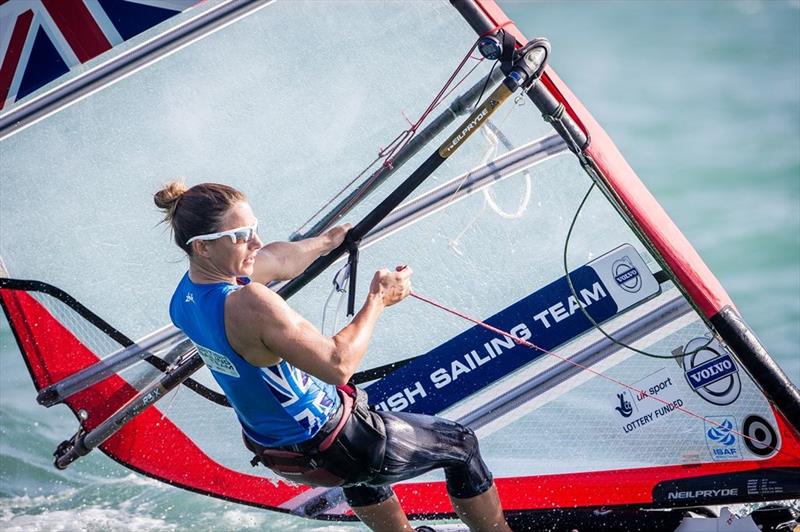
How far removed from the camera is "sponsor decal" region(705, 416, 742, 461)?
346 cm

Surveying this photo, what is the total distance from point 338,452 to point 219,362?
413 millimetres

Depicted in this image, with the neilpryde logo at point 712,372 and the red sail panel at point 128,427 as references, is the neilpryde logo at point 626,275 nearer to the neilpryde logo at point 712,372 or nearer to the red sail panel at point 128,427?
the neilpryde logo at point 712,372

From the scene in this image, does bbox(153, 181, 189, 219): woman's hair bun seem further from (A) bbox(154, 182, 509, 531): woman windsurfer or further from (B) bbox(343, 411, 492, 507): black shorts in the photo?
(B) bbox(343, 411, 492, 507): black shorts

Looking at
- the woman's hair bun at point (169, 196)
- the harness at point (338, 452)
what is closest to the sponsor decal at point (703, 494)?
the harness at point (338, 452)

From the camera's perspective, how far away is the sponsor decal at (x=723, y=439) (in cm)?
346

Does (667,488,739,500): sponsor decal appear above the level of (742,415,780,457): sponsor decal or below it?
below

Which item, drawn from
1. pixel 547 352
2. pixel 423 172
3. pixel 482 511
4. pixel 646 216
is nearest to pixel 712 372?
pixel 547 352

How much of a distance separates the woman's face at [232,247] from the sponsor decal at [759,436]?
179 centimetres

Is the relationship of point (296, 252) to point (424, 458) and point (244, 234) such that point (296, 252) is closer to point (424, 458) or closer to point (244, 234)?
point (244, 234)

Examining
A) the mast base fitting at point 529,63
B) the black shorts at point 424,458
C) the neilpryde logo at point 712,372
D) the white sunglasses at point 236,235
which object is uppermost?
the white sunglasses at point 236,235

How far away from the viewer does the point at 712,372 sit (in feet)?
11.3

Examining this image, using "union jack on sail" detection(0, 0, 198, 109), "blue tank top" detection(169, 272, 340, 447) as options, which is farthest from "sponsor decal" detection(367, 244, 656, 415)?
"union jack on sail" detection(0, 0, 198, 109)

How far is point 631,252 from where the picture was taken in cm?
345

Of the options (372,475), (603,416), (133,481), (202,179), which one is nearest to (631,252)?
(603,416)
